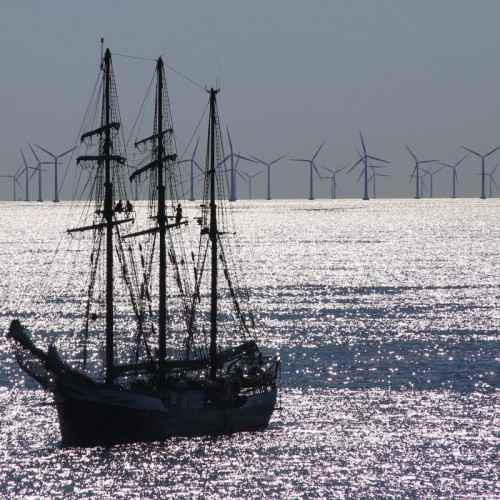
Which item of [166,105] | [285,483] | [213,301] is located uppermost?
[166,105]

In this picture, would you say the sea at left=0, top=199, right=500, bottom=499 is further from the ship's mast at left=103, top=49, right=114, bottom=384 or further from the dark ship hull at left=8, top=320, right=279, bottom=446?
the ship's mast at left=103, top=49, right=114, bottom=384

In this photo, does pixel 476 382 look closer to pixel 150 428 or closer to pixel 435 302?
pixel 150 428

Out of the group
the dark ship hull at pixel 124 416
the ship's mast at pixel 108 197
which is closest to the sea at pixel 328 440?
the dark ship hull at pixel 124 416

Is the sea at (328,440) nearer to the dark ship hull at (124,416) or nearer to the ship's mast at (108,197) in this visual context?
the dark ship hull at (124,416)

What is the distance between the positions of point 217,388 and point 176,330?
60774 millimetres

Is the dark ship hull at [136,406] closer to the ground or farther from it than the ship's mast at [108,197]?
closer to the ground

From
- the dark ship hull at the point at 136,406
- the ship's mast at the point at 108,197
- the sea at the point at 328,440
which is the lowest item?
the sea at the point at 328,440

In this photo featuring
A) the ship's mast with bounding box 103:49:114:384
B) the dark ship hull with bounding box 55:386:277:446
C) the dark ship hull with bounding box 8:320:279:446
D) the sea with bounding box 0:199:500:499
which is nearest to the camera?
the sea with bounding box 0:199:500:499

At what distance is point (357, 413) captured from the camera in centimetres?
9450

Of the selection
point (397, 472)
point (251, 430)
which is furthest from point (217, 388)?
→ point (397, 472)

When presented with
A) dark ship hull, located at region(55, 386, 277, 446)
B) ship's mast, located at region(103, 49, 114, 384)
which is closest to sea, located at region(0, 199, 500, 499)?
dark ship hull, located at region(55, 386, 277, 446)

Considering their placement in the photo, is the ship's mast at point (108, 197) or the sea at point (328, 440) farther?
the ship's mast at point (108, 197)

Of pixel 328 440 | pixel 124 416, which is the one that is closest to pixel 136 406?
pixel 124 416

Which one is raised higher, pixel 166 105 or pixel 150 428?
pixel 166 105
